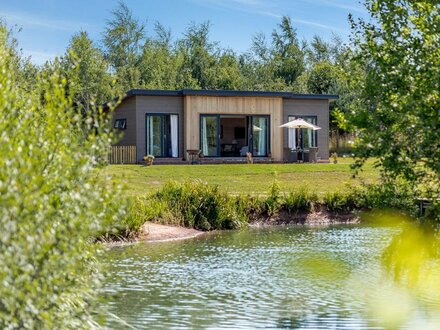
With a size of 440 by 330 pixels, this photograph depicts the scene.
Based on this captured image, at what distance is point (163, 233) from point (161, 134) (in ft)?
55.6

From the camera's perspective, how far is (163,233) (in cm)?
2127

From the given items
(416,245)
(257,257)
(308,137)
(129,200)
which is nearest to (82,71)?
(308,137)

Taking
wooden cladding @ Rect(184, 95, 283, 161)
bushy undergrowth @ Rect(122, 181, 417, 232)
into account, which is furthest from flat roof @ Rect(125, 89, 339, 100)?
bushy undergrowth @ Rect(122, 181, 417, 232)

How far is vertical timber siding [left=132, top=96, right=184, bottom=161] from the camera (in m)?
37.5

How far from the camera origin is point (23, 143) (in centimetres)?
673

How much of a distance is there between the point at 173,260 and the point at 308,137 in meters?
24.5

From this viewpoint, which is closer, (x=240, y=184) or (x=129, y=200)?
(x=129, y=200)

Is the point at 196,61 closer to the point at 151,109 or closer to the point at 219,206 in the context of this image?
the point at 151,109

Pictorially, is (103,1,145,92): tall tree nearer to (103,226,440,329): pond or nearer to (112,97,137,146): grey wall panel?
(112,97,137,146): grey wall panel

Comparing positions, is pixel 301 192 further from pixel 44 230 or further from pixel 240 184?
pixel 44 230

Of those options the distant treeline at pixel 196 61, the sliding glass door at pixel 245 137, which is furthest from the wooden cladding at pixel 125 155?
the distant treeline at pixel 196 61

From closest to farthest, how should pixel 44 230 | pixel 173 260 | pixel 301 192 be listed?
pixel 44 230 < pixel 173 260 < pixel 301 192

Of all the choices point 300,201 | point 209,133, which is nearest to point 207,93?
point 209,133

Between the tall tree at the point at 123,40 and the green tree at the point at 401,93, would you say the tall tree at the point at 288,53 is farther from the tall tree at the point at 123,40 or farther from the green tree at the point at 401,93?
the green tree at the point at 401,93
